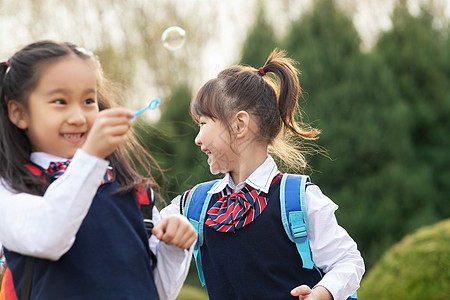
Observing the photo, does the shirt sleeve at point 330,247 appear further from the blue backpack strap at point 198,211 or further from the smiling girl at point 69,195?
the smiling girl at point 69,195

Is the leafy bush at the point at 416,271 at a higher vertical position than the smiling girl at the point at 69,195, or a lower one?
lower

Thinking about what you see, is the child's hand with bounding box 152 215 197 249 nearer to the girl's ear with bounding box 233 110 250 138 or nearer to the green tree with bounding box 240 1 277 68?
the girl's ear with bounding box 233 110 250 138

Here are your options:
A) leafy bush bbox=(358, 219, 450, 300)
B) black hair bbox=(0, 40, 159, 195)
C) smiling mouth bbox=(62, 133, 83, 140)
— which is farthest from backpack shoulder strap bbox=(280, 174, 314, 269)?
leafy bush bbox=(358, 219, 450, 300)

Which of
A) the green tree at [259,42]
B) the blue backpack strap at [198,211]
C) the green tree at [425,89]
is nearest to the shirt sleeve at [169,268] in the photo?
the blue backpack strap at [198,211]

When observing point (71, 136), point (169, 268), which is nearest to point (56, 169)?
point (71, 136)

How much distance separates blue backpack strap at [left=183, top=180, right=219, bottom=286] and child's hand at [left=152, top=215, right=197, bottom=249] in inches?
31.7

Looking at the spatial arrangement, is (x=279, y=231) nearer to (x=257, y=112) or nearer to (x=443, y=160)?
(x=257, y=112)

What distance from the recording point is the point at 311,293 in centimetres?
247

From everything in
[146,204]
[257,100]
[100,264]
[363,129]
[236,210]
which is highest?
[257,100]

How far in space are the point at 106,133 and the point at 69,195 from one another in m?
0.19

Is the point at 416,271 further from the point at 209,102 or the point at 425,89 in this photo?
the point at 425,89

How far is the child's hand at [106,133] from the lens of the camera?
1.67 meters

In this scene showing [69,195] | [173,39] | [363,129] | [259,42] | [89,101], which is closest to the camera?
[69,195]

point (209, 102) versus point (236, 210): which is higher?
point (209, 102)
